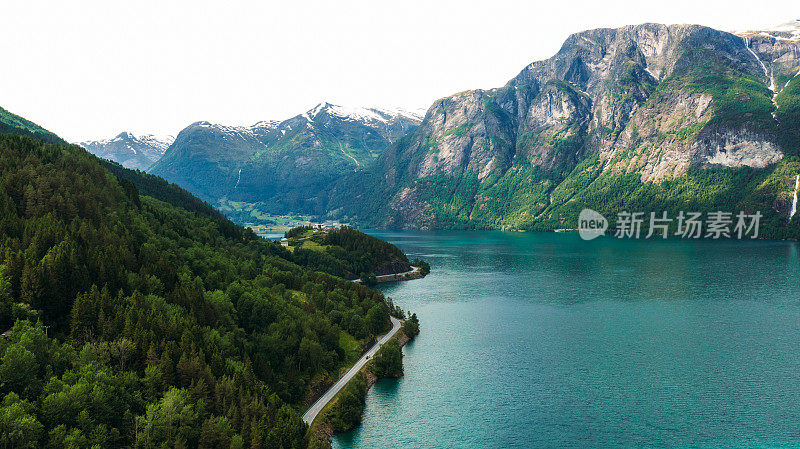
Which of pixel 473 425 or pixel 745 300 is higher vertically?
pixel 745 300

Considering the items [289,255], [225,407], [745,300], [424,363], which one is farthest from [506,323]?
[289,255]

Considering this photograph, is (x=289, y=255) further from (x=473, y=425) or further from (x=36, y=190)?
(x=473, y=425)

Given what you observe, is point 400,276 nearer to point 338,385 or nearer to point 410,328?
point 410,328

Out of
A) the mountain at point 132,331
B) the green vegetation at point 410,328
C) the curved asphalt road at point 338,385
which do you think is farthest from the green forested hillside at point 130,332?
the green vegetation at point 410,328

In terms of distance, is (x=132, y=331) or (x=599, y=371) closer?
(x=132, y=331)

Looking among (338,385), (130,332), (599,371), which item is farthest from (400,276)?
(130,332)
